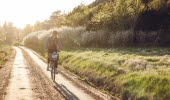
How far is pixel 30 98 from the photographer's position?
1416 centimetres

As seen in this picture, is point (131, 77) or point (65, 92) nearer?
point (65, 92)

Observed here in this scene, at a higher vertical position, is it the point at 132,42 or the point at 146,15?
the point at 146,15

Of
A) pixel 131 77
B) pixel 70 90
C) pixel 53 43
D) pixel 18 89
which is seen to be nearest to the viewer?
pixel 18 89

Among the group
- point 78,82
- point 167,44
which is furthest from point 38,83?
point 167,44

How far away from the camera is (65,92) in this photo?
1612 cm

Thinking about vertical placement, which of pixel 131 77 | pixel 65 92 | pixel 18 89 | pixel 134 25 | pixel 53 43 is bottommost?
pixel 65 92

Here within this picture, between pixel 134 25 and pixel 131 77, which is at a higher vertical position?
pixel 134 25

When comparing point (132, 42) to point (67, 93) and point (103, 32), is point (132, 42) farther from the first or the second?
point (67, 93)

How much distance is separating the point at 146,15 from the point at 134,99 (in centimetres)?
3309

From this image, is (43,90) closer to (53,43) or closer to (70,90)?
(70,90)

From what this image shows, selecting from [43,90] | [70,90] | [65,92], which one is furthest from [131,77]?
[43,90]

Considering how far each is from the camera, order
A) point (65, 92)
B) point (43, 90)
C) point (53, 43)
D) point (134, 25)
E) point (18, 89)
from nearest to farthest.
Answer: point (65, 92) < point (18, 89) < point (43, 90) < point (53, 43) < point (134, 25)

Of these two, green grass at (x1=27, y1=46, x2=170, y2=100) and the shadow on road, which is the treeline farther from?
the shadow on road

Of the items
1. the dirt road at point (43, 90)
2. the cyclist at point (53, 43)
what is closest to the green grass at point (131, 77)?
the dirt road at point (43, 90)
